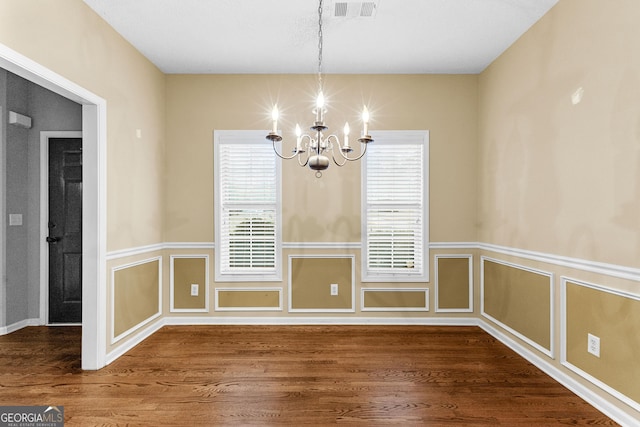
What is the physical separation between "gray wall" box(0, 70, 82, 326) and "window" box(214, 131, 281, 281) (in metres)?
1.70

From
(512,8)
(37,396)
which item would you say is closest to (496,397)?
(512,8)

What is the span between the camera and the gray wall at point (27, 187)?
13.6 ft

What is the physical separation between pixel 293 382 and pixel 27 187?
3752 millimetres

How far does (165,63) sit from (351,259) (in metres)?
3.05

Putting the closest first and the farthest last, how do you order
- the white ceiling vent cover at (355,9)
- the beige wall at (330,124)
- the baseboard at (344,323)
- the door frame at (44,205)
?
the white ceiling vent cover at (355,9), the baseboard at (344,323), the door frame at (44,205), the beige wall at (330,124)

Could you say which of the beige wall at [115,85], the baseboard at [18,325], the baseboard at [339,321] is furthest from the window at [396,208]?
the baseboard at [18,325]

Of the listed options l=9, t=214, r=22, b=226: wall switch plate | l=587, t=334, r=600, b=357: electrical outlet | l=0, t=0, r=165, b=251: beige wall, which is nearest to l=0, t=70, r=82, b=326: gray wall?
l=9, t=214, r=22, b=226: wall switch plate

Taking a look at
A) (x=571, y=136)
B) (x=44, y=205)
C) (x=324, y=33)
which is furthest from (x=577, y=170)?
(x=44, y=205)

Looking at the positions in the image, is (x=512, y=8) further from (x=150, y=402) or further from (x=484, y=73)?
(x=150, y=402)

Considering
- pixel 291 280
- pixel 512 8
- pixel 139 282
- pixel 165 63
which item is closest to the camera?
pixel 512 8

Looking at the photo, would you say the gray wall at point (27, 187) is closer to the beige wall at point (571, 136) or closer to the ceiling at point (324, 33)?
the ceiling at point (324, 33)

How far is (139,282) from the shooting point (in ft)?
12.9

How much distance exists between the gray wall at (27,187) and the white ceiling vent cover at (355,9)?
3.14m

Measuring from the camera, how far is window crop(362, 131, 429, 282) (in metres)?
4.50
